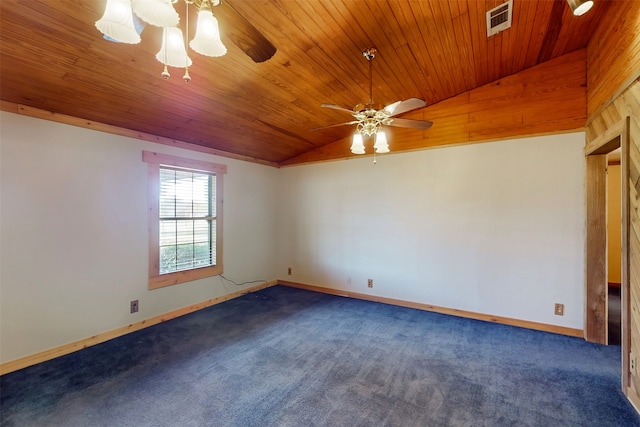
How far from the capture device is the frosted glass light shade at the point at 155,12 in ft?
3.54

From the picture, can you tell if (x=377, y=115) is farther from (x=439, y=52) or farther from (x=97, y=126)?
(x=97, y=126)

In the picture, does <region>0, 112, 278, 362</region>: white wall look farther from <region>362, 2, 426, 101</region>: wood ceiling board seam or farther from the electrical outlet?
the electrical outlet

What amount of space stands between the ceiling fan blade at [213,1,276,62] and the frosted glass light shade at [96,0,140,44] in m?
0.40

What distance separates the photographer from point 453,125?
386 cm

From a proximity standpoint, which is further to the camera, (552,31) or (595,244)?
(595,244)

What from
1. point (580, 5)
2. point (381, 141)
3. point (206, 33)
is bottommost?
point (381, 141)

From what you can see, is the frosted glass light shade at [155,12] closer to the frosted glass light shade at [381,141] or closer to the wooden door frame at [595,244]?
the frosted glass light shade at [381,141]

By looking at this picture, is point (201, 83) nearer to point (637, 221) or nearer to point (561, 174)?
point (637, 221)

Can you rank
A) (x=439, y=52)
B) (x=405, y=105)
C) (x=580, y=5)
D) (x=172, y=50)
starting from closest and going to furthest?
(x=172, y=50) → (x=580, y=5) → (x=405, y=105) → (x=439, y=52)

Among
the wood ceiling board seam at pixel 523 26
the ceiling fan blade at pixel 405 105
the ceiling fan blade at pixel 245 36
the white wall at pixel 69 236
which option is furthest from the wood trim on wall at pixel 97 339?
the wood ceiling board seam at pixel 523 26

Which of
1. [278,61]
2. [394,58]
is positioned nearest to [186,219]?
[278,61]

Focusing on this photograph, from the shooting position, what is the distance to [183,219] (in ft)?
13.0

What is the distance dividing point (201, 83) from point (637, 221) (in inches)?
151

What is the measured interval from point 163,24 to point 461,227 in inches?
152
